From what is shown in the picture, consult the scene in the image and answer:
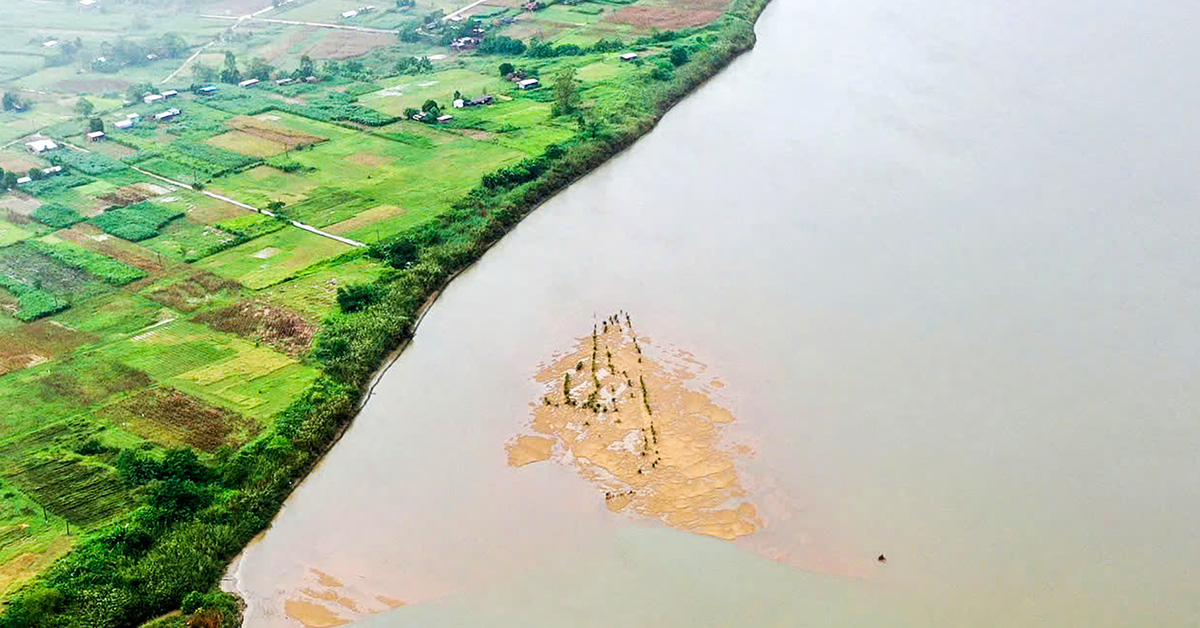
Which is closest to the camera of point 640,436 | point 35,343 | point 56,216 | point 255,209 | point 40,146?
point 640,436

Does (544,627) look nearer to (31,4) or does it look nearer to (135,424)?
(135,424)

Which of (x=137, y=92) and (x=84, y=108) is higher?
(x=137, y=92)

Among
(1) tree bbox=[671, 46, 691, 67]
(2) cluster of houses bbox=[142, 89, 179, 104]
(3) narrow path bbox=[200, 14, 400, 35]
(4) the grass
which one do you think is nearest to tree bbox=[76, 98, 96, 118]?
(2) cluster of houses bbox=[142, 89, 179, 104]

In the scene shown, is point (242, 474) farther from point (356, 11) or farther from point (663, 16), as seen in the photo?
point (356, 11)

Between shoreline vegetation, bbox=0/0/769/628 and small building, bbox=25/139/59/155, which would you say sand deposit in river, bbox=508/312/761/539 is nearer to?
shoreline vegetation, bbox=0/0/769/628

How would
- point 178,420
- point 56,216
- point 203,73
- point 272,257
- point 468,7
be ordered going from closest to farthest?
point 178,420, point 272,257, point 56,216, point 203,73, point 468,7

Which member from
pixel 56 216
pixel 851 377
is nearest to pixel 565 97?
pixel 56 216

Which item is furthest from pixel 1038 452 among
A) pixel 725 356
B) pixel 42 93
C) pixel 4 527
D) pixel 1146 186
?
pixel 42 93

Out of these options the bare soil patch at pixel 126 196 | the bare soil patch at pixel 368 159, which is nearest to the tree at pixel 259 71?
the bare soil patch at pixel 368 159
